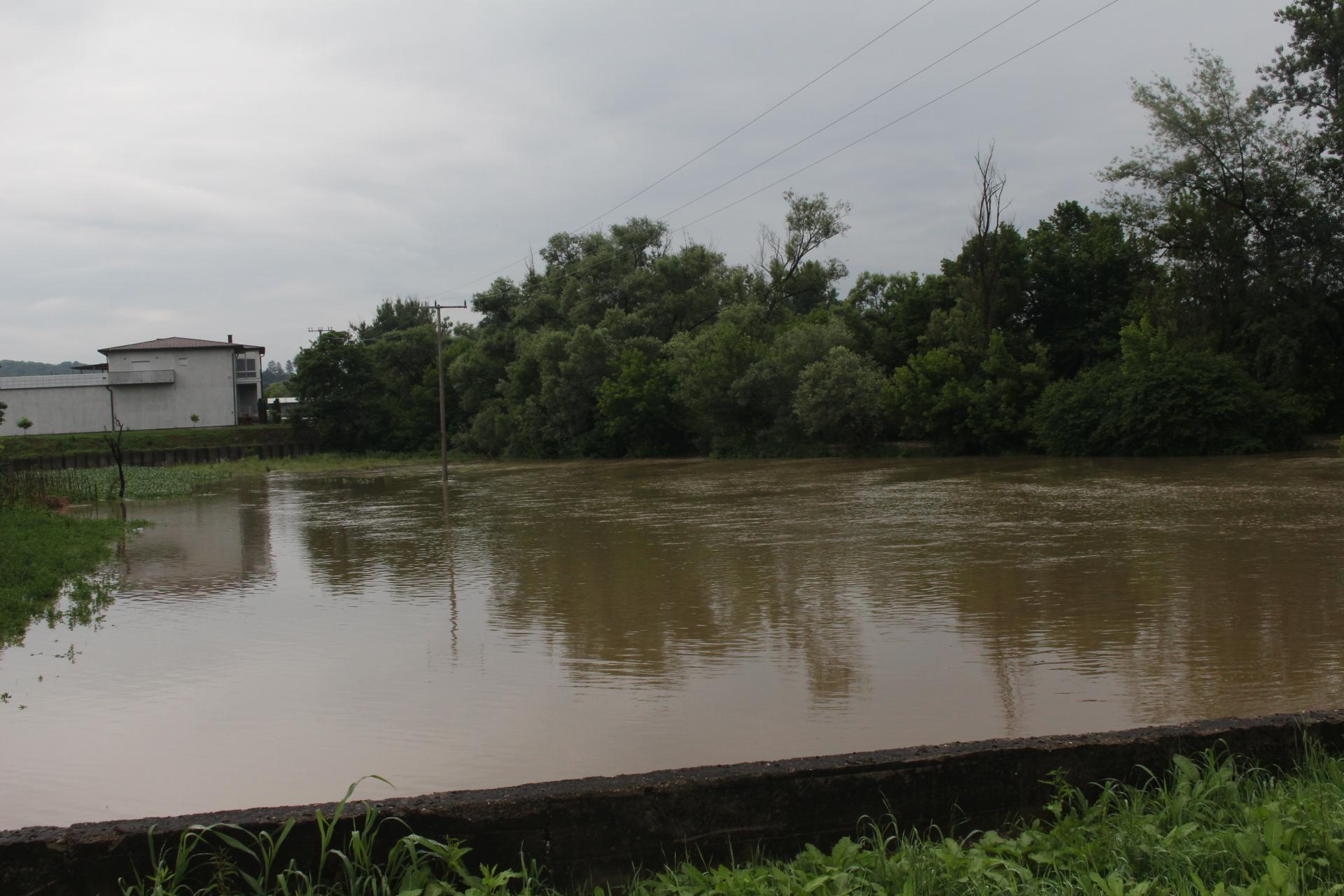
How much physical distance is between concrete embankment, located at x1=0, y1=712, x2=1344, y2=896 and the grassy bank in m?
63.5

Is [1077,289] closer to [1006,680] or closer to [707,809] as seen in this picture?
[1006,680]

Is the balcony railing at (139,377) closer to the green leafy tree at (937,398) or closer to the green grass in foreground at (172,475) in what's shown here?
the green grass in foreground at (172,475)

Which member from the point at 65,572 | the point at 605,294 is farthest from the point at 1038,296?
the point at 65,572

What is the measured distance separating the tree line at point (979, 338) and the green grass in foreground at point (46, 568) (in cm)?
3198

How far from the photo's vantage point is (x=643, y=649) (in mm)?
9641

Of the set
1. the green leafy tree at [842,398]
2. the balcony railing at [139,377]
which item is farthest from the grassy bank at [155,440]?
the green leafy tree at [842,398]

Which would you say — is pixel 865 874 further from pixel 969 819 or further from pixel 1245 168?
pixel 1245 168

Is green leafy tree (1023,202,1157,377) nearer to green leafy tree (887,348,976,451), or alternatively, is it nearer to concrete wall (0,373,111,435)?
green leafy tree (887,348,976,451)

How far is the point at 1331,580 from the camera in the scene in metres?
11.6

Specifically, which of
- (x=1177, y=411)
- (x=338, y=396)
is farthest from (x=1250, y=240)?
(x=338, y=396)

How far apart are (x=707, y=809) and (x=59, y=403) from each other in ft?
265

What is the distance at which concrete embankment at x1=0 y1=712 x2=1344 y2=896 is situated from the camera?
Result: 11.6 ft

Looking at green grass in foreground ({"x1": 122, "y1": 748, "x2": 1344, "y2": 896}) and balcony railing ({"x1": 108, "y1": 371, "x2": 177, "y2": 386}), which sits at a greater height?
balcony railing ({"x1": 108, "y1": 371, "x2": 177, "y2": 386})

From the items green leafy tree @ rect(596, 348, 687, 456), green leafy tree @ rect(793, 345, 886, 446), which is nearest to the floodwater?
green leafy tree @ rect(793, 345, 886, 446)
